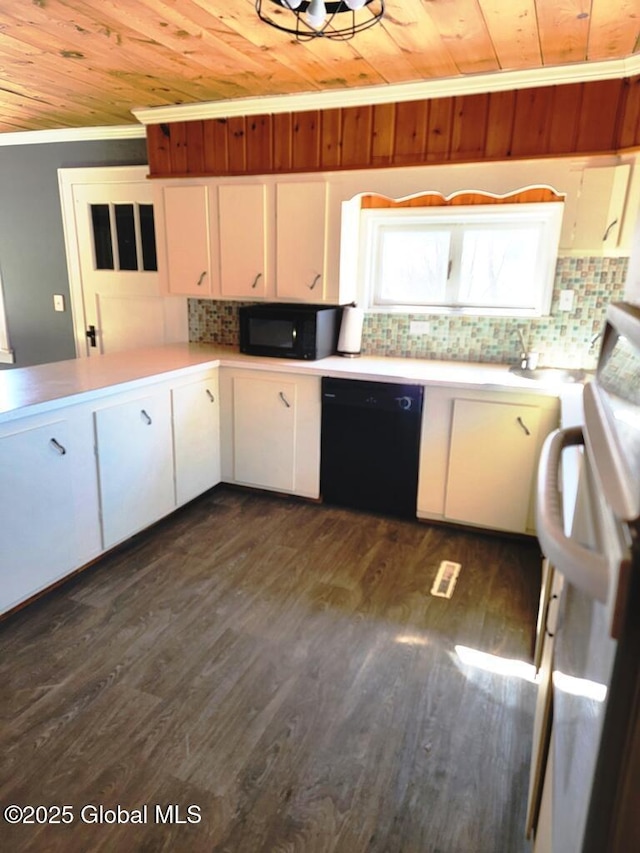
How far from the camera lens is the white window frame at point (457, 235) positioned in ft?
9.78

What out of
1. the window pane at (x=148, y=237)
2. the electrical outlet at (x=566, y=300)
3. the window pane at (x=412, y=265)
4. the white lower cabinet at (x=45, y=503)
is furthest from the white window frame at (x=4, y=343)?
the electrical outlet at (x=566, y=300)

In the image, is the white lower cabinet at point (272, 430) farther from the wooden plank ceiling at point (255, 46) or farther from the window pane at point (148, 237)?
the wooden plank ceiling at point (255, 46)

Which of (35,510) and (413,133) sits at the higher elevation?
(413,133)

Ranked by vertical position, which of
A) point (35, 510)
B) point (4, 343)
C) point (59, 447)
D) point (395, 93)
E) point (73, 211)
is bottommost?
point (35, 510)

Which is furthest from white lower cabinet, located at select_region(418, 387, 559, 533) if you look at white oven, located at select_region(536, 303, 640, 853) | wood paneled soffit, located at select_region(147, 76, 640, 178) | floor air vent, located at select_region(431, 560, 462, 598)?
white oven, located at select_region(536, 303, 640, 853)

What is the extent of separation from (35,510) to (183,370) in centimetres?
109

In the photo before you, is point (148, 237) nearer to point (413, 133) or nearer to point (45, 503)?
point (413, 133)

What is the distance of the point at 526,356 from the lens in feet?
9.93

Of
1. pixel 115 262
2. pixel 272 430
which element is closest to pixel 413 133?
pixel 272 430

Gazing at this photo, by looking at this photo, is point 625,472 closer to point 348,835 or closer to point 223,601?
point 348,835

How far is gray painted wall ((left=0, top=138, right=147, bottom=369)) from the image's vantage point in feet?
13.2

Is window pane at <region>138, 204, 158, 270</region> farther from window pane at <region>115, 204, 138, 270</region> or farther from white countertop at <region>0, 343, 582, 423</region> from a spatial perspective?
white countertop at <region>0, 343, 582, 423</region>

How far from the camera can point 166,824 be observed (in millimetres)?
1426

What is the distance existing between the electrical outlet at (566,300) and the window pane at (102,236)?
313 cm
